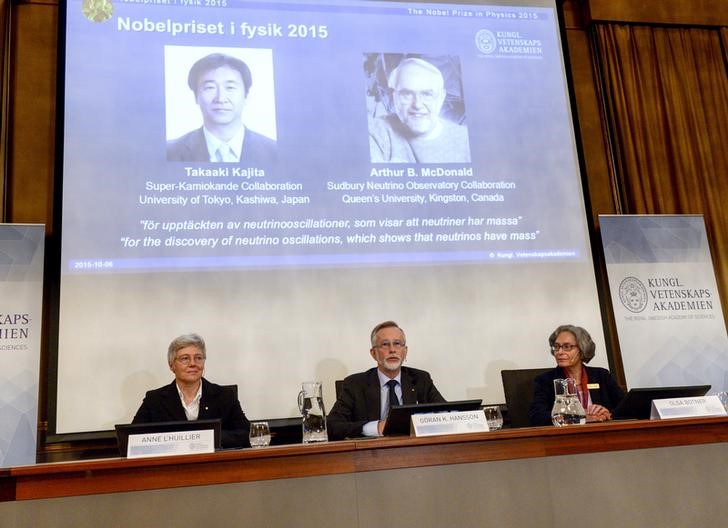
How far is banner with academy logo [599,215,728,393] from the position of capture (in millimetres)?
4477

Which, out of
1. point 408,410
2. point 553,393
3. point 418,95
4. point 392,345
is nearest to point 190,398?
point 392,345

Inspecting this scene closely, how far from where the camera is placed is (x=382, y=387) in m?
3.59

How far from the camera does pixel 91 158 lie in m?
4.09

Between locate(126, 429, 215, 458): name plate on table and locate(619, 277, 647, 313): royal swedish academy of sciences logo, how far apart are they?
3079mm

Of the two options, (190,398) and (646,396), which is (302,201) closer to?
(190,398)

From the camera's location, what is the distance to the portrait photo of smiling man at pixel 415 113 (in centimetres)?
446

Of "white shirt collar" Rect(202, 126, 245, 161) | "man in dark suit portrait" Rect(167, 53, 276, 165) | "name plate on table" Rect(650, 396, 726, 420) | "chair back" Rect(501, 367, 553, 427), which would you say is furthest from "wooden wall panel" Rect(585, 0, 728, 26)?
"name plate on table" Rect(650, 396, 726, 420)

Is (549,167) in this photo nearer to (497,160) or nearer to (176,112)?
(497,160)

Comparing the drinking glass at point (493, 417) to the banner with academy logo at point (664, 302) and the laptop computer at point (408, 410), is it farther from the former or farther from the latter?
the banner with academy logo at point (664, 302)

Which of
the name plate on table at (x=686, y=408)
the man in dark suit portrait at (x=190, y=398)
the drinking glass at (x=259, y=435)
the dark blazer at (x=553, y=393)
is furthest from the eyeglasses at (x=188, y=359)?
the name plate on table at (x=686, y=408)

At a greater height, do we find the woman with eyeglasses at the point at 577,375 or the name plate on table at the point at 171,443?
the woman with eyeglasses at the point at 577,375

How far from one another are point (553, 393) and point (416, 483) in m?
1.72

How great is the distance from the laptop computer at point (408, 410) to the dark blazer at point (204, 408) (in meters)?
1.00

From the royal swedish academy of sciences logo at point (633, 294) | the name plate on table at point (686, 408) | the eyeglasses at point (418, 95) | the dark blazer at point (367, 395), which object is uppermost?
the eyeglasses at point (418, 95)
